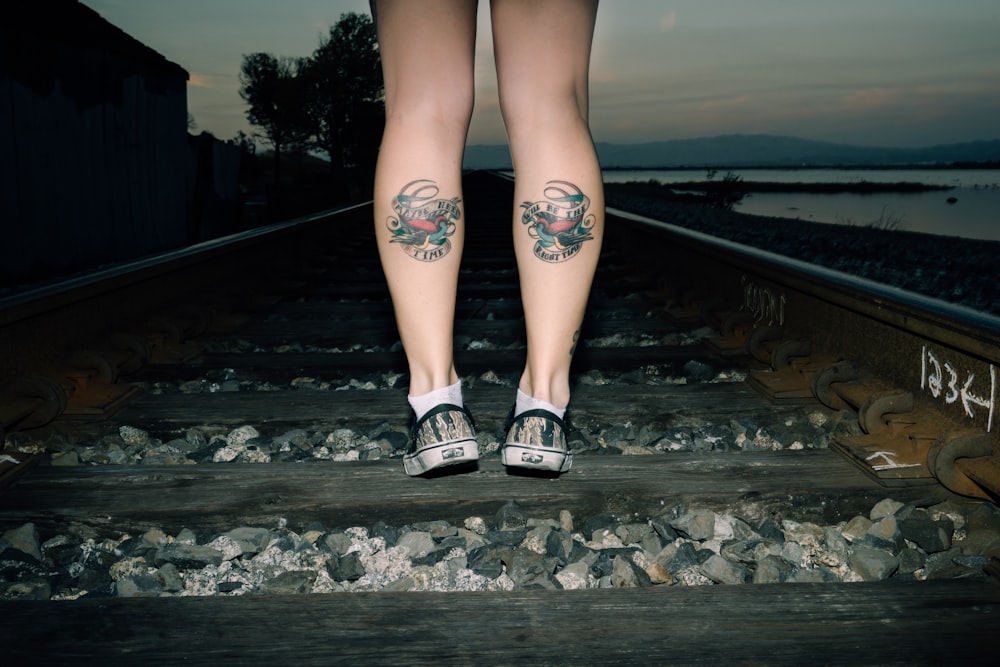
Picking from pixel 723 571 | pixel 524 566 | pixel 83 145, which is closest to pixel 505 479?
pixel 524 566

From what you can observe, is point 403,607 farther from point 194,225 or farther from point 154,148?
point 194,225

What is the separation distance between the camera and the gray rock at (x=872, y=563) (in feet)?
4.77

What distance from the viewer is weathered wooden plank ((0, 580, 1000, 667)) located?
112 cm

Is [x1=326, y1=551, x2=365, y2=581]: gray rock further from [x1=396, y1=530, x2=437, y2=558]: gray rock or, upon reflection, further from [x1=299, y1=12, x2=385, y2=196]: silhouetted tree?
[x1=299, y1=12, x2=385, y2=196]: silhouetted tree

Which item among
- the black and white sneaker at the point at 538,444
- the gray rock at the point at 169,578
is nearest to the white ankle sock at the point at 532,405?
the black and white sneaker at the point at 538,444

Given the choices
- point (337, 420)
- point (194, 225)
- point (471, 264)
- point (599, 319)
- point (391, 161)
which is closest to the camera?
point (391, 161)

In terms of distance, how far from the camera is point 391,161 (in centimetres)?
176

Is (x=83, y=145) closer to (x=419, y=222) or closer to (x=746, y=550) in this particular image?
(x=419, y=222)

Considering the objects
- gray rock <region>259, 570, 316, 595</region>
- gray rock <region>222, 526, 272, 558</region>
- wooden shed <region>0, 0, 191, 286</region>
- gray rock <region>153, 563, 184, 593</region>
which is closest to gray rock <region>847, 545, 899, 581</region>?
Answer: gray rock <region>259, 570, 316, 595</region>

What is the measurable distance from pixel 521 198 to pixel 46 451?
4.57 feet

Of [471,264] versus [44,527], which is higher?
[471,264]

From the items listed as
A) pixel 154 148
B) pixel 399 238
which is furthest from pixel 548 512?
pixel 154 148

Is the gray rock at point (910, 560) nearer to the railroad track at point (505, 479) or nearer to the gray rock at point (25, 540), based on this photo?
the railroad track at point (505, 479)

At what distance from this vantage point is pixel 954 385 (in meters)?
1.93
